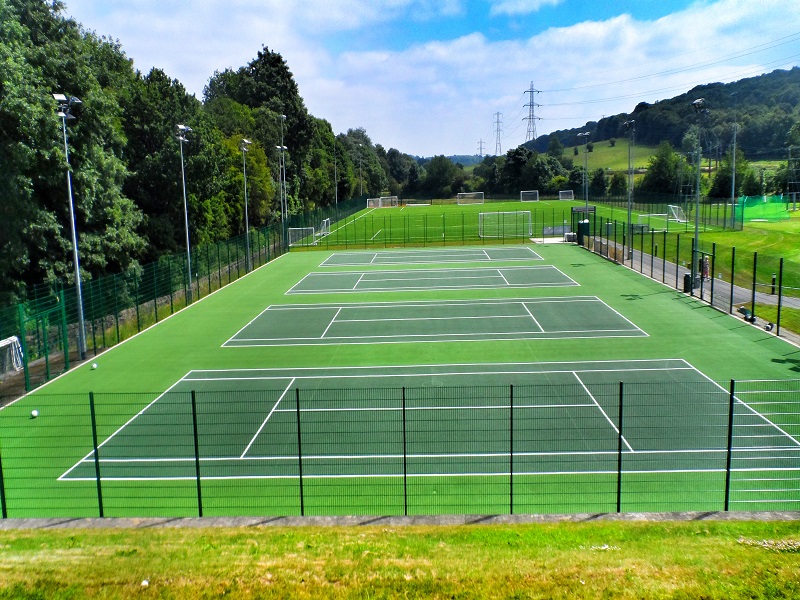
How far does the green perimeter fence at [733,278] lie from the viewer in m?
24.5

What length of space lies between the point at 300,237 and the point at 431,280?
23920 mm

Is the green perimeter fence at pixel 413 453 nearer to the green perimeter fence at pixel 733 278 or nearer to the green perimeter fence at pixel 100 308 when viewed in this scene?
the green perimeter fence at pixel 100 308

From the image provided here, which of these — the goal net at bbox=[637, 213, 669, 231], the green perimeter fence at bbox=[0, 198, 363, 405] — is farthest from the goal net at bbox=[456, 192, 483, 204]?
the green perimeter fence at bbox=[0, 198, 363, 405]

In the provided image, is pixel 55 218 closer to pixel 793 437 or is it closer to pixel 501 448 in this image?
pixel 501 448

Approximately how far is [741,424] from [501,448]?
5.15 m

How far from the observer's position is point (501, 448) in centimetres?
1406

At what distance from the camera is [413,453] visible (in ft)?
45.6

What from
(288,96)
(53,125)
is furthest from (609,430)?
(288,96)

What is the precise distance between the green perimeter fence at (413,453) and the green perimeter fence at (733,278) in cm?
821

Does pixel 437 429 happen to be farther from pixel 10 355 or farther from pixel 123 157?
pixel 123 157

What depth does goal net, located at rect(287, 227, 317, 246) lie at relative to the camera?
57.0m

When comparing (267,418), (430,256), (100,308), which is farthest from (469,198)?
(267,418)

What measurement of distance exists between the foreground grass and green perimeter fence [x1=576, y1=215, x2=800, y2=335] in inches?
606

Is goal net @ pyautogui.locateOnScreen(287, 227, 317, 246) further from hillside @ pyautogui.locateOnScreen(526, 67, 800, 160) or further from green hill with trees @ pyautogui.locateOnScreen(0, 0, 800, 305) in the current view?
hillside @ pyautogui.locateOnScreen(526, 67, 800, 160)
